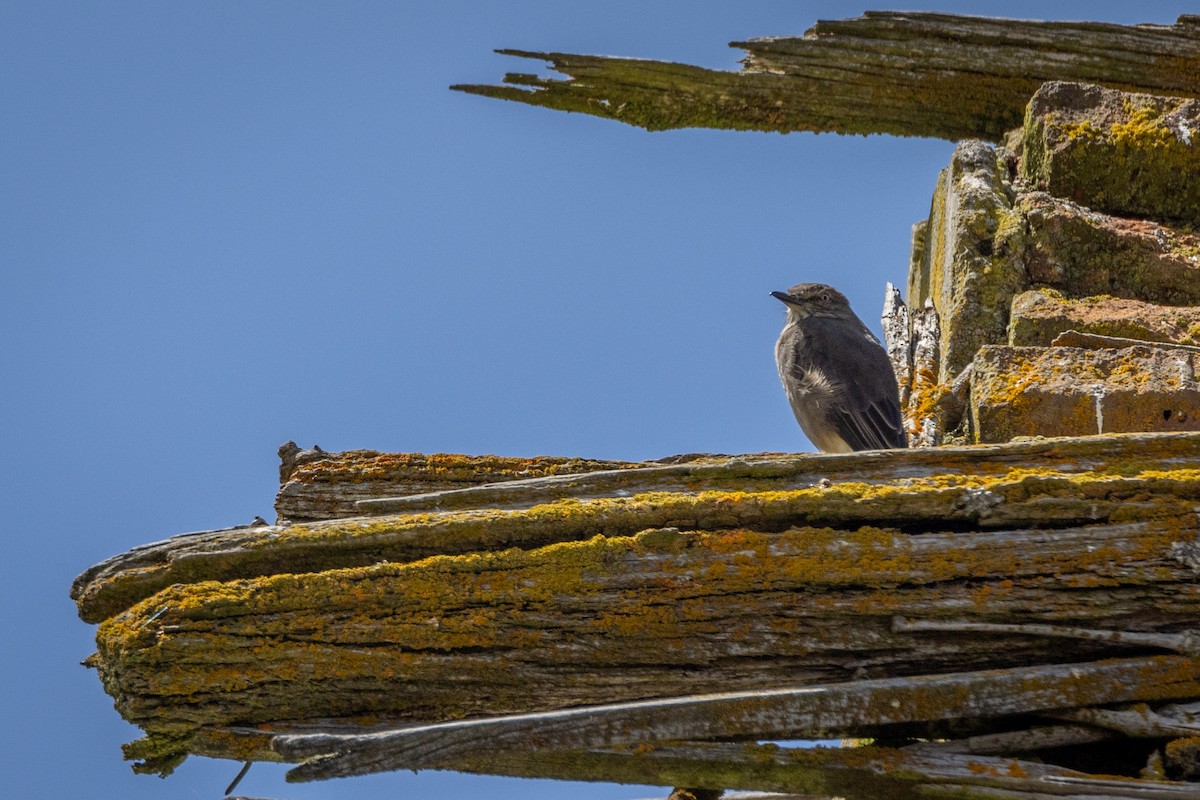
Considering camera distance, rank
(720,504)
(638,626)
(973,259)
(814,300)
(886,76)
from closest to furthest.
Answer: (638,626) → (720,504) → (973,259) → (886,76) → (814,300)

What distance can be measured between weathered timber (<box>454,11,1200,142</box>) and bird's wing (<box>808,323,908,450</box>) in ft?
4.68

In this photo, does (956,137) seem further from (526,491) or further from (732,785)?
(732,785)

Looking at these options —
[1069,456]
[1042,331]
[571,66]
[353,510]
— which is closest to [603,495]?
[353,510]

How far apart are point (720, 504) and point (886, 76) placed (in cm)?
417

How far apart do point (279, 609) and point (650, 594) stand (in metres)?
1.23

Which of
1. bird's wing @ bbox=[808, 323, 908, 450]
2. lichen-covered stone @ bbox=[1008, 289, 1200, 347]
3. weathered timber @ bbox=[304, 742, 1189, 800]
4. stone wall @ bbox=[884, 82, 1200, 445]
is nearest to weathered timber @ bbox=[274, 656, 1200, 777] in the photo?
weathered timber @ bbox=[304, 742, 1189, 800]

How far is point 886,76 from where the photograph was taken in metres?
7.38

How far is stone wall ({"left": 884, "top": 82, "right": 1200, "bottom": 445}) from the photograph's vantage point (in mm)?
5969

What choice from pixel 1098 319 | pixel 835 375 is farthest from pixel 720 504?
pixel 835 375

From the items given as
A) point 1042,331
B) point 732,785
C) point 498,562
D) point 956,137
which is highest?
point 956,137

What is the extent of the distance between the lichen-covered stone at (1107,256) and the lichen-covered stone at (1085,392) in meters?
0.78

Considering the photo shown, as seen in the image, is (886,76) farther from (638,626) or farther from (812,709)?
(812,709)

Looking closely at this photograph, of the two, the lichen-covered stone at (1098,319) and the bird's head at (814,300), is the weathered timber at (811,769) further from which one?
the bird's head at (814,300)

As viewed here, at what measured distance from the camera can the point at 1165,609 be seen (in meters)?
3.91
